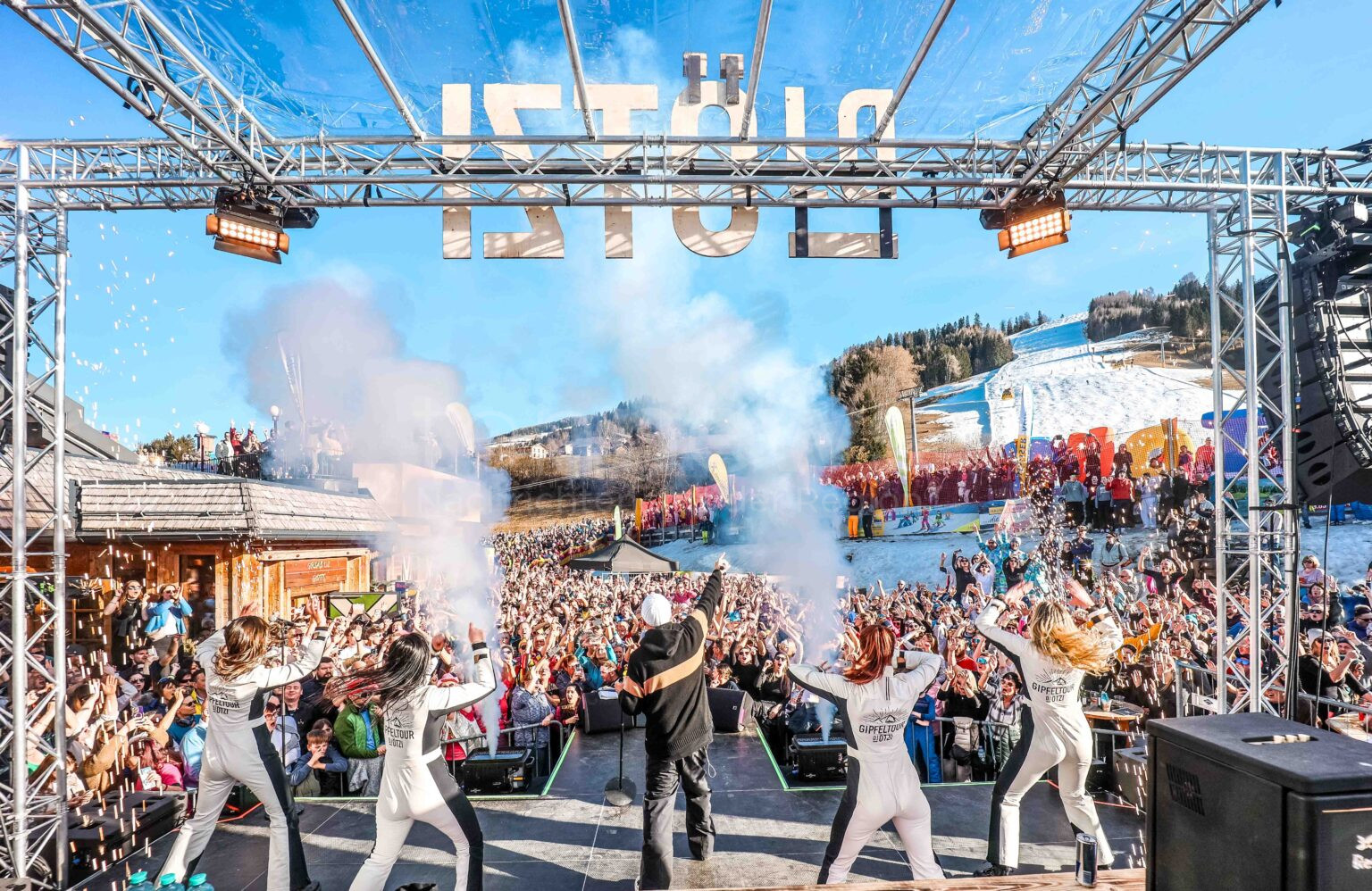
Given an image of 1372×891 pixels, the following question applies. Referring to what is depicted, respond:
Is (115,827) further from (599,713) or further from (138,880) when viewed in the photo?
(599,713)

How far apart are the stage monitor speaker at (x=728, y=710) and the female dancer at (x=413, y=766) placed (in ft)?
11.3

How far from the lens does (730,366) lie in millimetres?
9820

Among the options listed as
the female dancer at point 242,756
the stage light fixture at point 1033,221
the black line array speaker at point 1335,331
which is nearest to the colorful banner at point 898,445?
the black line array speaker at point 1335,331

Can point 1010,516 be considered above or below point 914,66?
below

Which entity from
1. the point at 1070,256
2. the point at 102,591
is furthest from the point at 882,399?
the point at 102,591

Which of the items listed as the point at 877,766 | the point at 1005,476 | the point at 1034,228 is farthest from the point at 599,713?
the point at 1005,476

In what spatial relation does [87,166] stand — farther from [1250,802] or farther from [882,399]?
[882,399]

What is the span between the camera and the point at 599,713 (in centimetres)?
674

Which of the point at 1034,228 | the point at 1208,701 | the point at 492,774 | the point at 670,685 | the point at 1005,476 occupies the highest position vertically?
the point at 1034,228

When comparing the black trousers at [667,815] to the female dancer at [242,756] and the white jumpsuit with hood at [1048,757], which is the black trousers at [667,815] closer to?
the white jumpsuit with hood at [1048,757]

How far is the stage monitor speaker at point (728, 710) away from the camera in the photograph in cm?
661

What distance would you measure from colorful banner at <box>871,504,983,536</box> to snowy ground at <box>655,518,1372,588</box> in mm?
100

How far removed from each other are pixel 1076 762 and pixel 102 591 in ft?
30.8

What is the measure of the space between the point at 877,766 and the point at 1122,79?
4.28m
